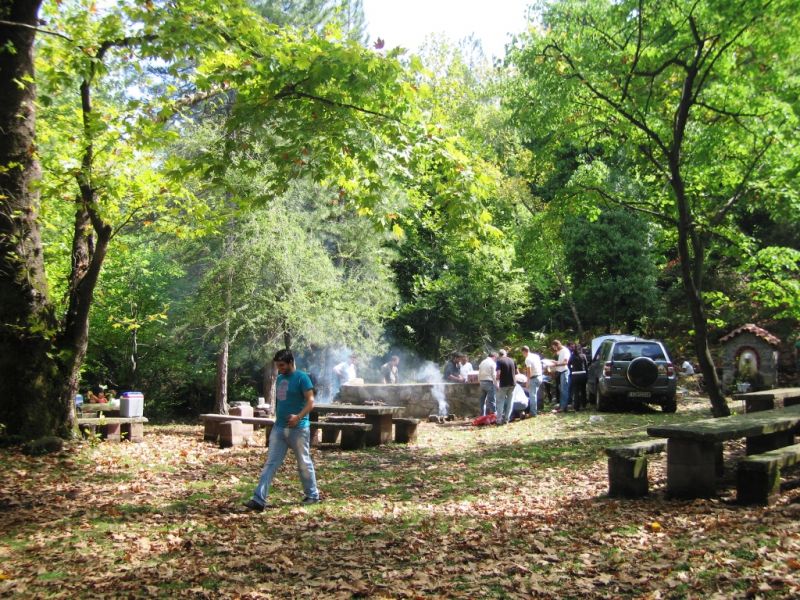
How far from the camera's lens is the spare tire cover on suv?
654 inches

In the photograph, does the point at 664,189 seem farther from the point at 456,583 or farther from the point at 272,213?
the point at 456,583

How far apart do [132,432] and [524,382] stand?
9.84 meters

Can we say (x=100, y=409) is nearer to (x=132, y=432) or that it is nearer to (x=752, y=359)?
(x=132, y=432)

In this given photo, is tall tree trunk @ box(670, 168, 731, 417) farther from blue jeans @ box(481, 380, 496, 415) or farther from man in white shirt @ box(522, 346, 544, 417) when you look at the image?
blue jeans @ box(481, 380, 496, 415)

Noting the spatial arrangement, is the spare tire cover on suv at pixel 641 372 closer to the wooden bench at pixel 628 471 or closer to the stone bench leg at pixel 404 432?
the stone bench leg at pixel 404 432

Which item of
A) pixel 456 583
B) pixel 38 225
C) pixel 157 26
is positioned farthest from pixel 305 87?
pixel 456 583

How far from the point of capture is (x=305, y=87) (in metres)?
7.98

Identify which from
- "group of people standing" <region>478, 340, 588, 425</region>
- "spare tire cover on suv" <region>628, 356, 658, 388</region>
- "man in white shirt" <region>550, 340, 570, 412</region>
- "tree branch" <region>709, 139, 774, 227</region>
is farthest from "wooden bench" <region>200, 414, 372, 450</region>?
"tree branch" <region>709, 139, 774, 227</region>

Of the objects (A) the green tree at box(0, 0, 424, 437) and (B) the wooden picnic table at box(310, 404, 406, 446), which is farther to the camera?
(B) the wooden picnic table at box(310, 404, 406, 446)

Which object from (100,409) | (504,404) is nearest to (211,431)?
(100,409)

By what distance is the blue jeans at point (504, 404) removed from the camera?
1639 cm

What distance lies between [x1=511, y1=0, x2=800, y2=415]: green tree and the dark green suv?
4.30 metres

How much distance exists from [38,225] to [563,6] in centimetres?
979

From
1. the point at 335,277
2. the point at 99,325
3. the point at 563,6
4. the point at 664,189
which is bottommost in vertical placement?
the point at 99,325
